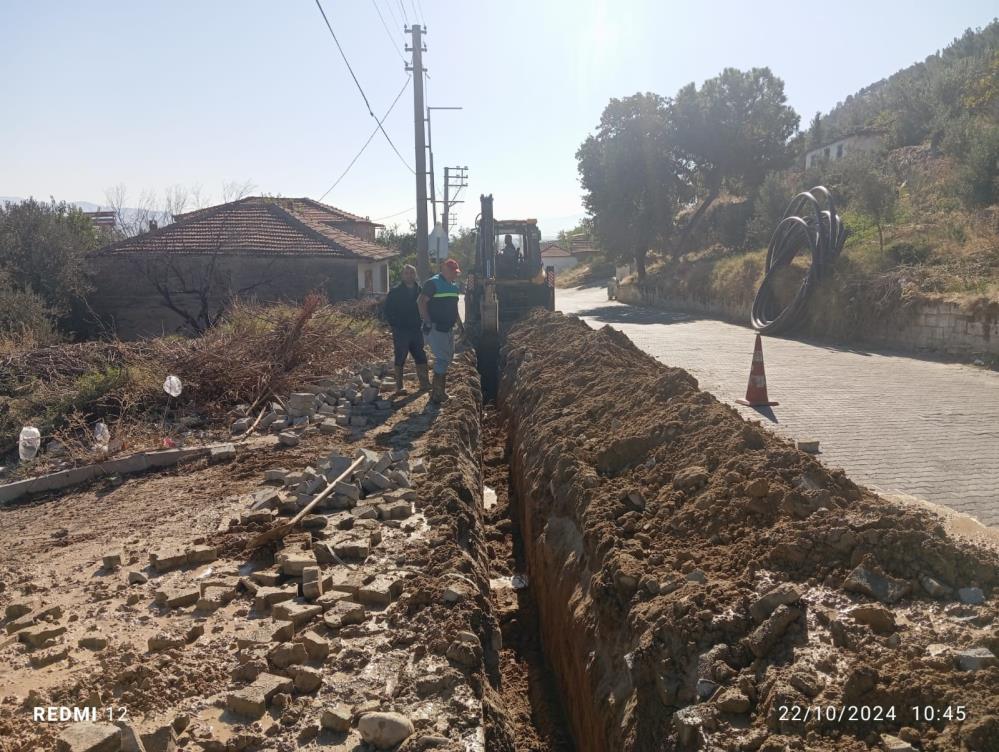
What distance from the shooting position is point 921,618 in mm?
2959

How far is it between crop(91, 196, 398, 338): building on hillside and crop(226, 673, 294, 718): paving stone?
1642 cm

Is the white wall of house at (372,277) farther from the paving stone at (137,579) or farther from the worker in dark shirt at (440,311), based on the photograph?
the paving stone at (137,579)

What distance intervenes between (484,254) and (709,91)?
Answer: 81.6 feet

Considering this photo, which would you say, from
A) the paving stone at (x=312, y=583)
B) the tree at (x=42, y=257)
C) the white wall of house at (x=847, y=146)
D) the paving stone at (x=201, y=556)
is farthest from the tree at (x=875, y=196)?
the white wall of house at (x=847, y=146)

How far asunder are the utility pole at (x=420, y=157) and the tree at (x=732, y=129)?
16861mm

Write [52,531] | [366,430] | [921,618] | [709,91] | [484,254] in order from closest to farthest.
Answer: [921,618] < [52,531] < [366,430] < [484,254] < [709,91]

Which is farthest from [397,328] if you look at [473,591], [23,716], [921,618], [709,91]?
[709,91]

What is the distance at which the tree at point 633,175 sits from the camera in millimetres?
33625

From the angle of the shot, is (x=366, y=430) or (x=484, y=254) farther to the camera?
(x=484, y=254)

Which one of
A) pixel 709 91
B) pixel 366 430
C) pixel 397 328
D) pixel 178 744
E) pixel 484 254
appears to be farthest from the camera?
pixel 709 91

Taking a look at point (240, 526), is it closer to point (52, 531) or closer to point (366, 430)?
point (52, 531)

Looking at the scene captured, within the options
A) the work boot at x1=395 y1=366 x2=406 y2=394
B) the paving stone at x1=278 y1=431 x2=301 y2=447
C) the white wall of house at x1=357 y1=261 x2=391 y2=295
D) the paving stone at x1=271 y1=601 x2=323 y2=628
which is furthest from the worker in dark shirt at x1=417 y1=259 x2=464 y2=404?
the white wall of house at x1=357 y1=261 x2=391 y2=295

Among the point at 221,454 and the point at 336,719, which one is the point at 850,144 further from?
the point at 336,719

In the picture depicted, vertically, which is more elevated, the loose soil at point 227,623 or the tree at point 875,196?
the tree at point 875,196
